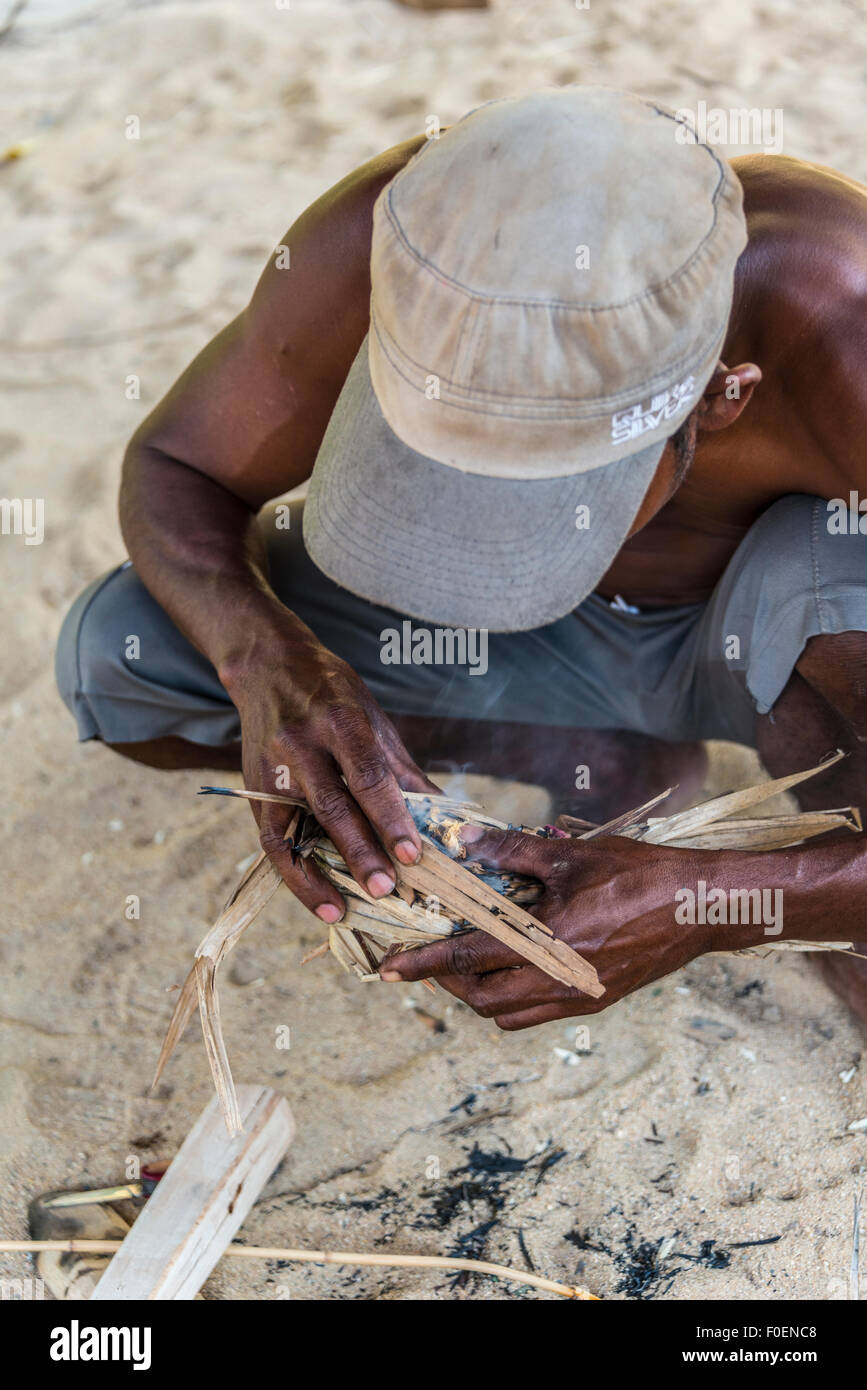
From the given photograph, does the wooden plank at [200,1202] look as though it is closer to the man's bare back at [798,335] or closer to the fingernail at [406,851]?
the fingernail at [406,851]

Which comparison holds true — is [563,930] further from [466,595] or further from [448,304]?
[448,304]

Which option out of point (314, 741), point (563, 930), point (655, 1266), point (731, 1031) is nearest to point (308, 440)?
point (314, 741)

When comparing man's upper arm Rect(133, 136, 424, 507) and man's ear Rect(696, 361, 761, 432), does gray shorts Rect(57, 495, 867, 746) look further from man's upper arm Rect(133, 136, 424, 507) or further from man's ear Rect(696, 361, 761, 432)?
man's ear Rect(696, 361, 761, 432)

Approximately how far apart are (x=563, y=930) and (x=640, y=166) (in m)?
0.90

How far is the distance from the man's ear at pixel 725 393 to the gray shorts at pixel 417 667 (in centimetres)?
52

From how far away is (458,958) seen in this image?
153 centimetres

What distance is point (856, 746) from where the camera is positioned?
1.76 metres

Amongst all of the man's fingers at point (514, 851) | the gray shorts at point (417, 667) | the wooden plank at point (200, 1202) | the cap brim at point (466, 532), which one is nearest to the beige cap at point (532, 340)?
the cap brim at point (466, 532)

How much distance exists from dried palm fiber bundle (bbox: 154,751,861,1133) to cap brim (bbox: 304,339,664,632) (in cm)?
32

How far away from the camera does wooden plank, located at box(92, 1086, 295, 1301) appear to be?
1587 millimetres

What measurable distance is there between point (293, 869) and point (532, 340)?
0.76 meters

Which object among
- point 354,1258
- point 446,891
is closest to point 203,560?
point 446,891

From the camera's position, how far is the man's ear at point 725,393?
1.43 meters

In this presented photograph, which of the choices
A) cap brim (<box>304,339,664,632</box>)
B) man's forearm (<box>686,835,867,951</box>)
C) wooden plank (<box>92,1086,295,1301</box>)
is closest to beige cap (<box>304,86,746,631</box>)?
cap brim (<box>304,339,664,632</box>)
